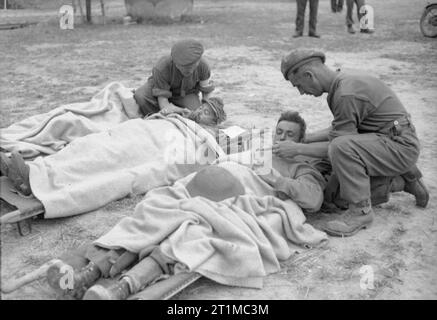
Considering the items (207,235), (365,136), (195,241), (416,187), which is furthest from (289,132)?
(195,241)

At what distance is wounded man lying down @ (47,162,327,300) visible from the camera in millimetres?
2846

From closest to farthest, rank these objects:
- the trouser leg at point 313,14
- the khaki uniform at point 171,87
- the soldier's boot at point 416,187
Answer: the soldier's boot at point 416,187
the khaki uniform at point 171,87
the trouser leg at point 313,14

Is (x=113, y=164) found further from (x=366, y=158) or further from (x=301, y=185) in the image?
(x=366, y=158)

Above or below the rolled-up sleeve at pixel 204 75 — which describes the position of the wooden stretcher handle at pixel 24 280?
below

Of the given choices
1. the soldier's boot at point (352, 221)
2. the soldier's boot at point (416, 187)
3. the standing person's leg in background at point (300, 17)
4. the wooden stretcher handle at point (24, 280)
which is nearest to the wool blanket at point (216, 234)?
the soldier's boot at point (352, 221)

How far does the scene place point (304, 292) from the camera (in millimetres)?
3018

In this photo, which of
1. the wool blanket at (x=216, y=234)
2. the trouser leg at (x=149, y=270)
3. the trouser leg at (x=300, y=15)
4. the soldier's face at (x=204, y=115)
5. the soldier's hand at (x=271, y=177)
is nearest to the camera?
the trouser leg at (x=149, y=270)

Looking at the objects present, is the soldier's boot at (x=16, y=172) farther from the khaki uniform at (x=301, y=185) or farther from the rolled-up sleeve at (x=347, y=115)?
the rolled-up sleeve at (x=347, y=115)

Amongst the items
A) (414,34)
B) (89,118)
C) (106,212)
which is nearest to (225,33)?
(414,34)

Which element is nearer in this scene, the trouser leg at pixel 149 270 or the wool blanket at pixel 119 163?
the trouser leg at pixel 149 270

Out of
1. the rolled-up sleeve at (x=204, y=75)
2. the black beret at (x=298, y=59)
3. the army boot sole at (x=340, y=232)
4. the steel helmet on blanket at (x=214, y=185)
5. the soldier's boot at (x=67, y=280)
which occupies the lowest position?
the army boot sole at (x=340, y=232)

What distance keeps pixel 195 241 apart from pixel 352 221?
1374 millimetres

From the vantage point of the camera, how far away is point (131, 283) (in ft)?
8.94

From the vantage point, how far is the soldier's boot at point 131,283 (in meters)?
2.59
